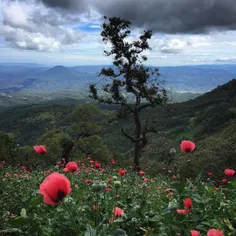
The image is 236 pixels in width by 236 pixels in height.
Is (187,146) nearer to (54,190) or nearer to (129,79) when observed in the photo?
(54,190)

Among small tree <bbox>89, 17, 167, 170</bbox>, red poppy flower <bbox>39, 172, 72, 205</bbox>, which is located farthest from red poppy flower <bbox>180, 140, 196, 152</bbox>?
small tree <bbox>89, 17, 167, 170</bbox>

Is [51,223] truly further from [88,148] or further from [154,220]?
[88,148]

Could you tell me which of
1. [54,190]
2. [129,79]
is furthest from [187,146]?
[129,79]

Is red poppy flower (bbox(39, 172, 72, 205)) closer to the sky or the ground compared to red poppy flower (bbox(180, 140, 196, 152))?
closer to the sky

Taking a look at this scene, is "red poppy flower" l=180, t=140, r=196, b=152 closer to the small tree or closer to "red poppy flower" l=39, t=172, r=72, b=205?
"red poppy flower" l=39, t=172, r=72, b=205

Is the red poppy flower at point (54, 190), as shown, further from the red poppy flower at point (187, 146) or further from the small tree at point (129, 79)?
the small tree at point (129, 79)

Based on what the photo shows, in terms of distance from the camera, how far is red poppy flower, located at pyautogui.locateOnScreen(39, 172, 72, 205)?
1876 millimetres

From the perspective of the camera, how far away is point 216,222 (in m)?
3.00

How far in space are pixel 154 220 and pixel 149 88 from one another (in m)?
17.5

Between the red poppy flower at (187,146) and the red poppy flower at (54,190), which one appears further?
the red poppy flower at (187,146)

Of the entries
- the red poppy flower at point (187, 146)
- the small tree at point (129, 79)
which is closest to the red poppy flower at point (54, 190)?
the red poppy flower at point (187, 146)

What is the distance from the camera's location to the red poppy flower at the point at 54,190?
6.15ft

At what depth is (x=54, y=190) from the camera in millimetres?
1886

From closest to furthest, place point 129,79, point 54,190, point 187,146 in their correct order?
point 54,190, point 187,146, point 129,79
